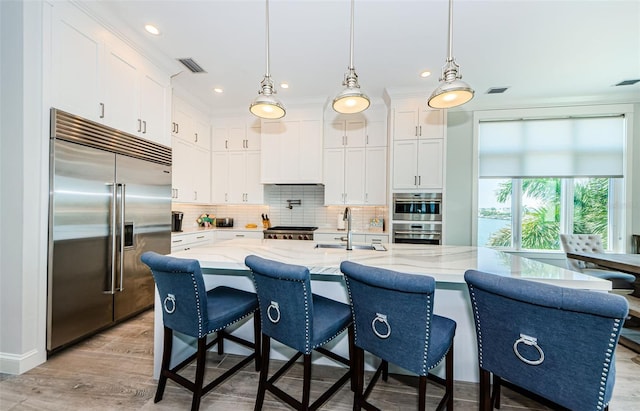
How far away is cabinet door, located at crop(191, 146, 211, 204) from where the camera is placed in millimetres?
4211

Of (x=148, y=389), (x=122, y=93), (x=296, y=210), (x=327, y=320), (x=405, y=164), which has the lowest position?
(x=148, y=389)

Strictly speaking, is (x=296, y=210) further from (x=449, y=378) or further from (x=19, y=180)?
(x=449, y=378)

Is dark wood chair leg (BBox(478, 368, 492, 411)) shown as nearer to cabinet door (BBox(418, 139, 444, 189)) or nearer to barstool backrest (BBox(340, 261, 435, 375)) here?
barstool backrest (BBox(340, 261, 435, 375))

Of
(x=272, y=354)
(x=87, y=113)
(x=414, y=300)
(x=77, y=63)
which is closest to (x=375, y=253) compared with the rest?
(x=414, y=300)

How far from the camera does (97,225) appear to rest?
232cm

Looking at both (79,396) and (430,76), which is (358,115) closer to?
(430,76)

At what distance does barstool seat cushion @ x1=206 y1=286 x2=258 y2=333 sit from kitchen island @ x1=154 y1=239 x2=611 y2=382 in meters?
0.15

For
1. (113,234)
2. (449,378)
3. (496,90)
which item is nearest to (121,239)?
(113,234)

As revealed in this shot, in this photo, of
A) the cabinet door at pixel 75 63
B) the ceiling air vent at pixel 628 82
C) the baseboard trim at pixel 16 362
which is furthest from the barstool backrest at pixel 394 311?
the ceiling air vent at pixel 628 82

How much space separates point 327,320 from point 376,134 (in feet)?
11.1

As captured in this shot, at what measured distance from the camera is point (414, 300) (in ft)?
3.71

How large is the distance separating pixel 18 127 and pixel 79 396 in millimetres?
1923

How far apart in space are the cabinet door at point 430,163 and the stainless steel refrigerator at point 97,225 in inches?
134

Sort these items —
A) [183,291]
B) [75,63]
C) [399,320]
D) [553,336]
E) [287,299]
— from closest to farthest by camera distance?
[553,336], [399,320], [287,299], [183,291], [75,63]
